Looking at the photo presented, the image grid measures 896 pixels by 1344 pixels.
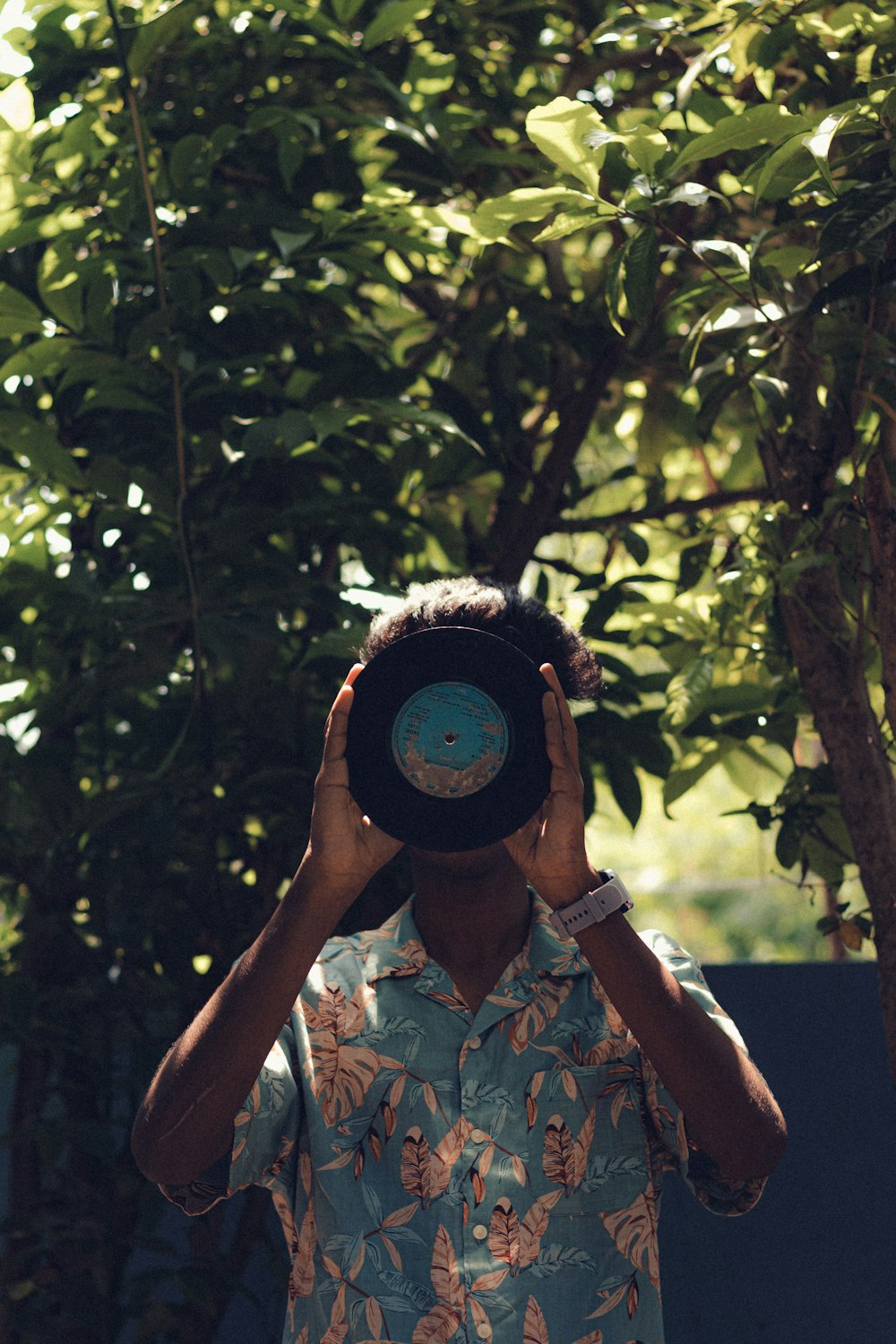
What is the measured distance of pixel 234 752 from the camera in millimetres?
1666

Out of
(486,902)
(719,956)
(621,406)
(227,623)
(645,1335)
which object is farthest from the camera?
(719,956)

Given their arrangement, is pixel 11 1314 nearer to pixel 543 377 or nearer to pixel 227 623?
pixel 227 623

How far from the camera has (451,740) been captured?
1061 millimetres

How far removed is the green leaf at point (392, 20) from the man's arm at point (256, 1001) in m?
0.84

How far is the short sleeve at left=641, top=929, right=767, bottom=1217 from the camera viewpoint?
1108 mm

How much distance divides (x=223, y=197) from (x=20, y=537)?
1.61ft

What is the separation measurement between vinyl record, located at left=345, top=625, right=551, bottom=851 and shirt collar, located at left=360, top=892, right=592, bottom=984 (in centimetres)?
19

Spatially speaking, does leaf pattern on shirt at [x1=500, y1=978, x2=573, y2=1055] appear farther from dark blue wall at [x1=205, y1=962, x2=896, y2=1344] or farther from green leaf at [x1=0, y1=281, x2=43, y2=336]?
green leaf at [x1=0, y1=281, x2=43, y2=336]

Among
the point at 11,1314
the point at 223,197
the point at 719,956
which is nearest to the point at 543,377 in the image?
the point at 223,197

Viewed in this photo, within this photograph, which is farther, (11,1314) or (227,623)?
(11,1314)

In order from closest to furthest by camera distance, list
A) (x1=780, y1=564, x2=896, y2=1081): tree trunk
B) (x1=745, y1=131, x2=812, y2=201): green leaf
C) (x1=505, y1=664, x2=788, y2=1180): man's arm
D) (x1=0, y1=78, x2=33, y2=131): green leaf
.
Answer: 1. (x1=505, y1=664, x2=788, y2=1180): man's arm
2. (x1=745, y1=131, x2=812, y2=201): green leaf
3. (x1=780, y1=564, x2=896, y2=1081): tree trunk
4. (x1=0, y1=78, x2=33, y2=131): green leaf

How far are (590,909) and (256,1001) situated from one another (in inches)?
11.2

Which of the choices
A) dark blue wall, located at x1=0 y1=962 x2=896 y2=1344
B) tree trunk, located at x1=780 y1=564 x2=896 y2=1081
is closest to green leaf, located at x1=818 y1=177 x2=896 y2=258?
tree trunk, located at x1=780 y1=564 x2=896 y2=1081

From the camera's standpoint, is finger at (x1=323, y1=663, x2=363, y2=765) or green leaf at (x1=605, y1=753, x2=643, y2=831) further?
green leaf at (x1=605, y1=753, x2=643, y2=831)
